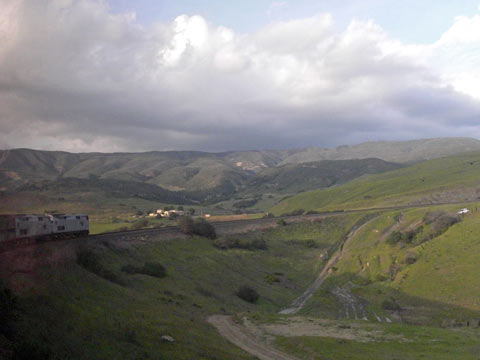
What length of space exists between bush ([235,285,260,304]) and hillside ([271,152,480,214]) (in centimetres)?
8059

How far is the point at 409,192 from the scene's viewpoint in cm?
13588

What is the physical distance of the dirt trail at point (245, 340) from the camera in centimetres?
2637

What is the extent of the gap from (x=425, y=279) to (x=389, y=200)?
77866 millimetres

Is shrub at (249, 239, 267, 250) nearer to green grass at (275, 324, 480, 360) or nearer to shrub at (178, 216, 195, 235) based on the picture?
shrub at (178, 216, 195, 235)

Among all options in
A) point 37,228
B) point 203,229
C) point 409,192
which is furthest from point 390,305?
point 409,192

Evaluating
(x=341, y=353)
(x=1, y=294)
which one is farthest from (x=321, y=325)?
(x=1, y=294)

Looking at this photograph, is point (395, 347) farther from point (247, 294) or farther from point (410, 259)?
point (410, 259)

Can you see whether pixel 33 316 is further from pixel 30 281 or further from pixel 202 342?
pixel 202 342

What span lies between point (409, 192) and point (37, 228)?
12167 cm

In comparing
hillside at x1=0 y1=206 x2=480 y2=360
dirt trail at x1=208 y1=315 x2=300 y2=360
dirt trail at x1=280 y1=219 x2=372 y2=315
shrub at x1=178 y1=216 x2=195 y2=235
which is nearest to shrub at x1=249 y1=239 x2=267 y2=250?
hillside at x1=0 y1=206 x2=480 y2=360

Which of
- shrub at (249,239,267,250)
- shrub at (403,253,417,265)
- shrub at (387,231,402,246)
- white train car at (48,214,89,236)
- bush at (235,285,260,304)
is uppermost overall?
white train car at (48,214,89,236)

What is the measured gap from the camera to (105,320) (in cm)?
2253

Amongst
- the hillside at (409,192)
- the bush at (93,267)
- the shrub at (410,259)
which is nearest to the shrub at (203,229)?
the shrub at (410,259)

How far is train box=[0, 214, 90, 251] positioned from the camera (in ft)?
118
